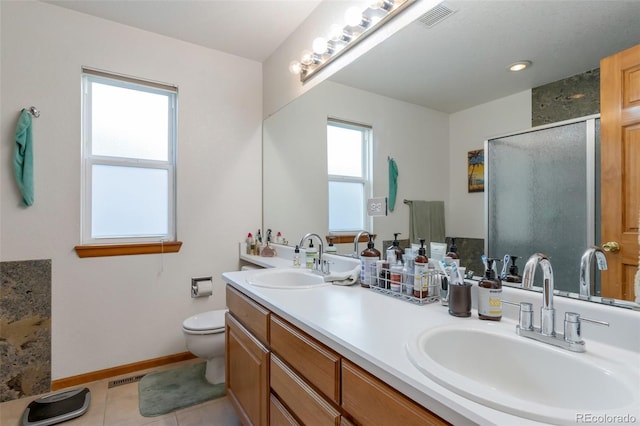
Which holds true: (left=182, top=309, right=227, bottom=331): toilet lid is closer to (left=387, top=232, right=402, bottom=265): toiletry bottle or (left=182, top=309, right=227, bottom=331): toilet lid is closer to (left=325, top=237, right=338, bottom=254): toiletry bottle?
(left=325, top=237, right=338, bottom=254): toiletry bottle

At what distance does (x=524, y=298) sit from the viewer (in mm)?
1001

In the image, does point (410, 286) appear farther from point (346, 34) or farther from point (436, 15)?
point (346, 34)

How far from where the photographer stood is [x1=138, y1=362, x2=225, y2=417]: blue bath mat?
193 centimetres

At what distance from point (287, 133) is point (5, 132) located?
1807mm

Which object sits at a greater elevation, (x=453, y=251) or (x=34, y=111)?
(x=34, y=111)

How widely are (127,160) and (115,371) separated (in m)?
1.56

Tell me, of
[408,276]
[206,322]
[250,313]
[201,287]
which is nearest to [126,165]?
[201,287]

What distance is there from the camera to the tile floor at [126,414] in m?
1.79

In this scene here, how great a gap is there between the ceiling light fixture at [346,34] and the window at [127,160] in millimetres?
1106

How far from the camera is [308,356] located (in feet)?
3.40

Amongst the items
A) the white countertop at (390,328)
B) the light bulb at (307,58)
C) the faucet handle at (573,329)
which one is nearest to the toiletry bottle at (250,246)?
the white countertop at (390,328)

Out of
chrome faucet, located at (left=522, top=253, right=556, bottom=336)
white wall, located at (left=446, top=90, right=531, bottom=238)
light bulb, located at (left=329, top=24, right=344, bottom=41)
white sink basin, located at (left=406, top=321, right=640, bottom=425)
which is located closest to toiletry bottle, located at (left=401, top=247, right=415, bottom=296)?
white wall, located at (left=446, top=90, right=531, bottom=238)

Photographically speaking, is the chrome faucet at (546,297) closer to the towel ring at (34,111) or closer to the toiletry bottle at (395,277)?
the toiletry bottle at (395,277)

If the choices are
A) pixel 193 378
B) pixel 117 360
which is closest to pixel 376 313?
pixel 193 378
